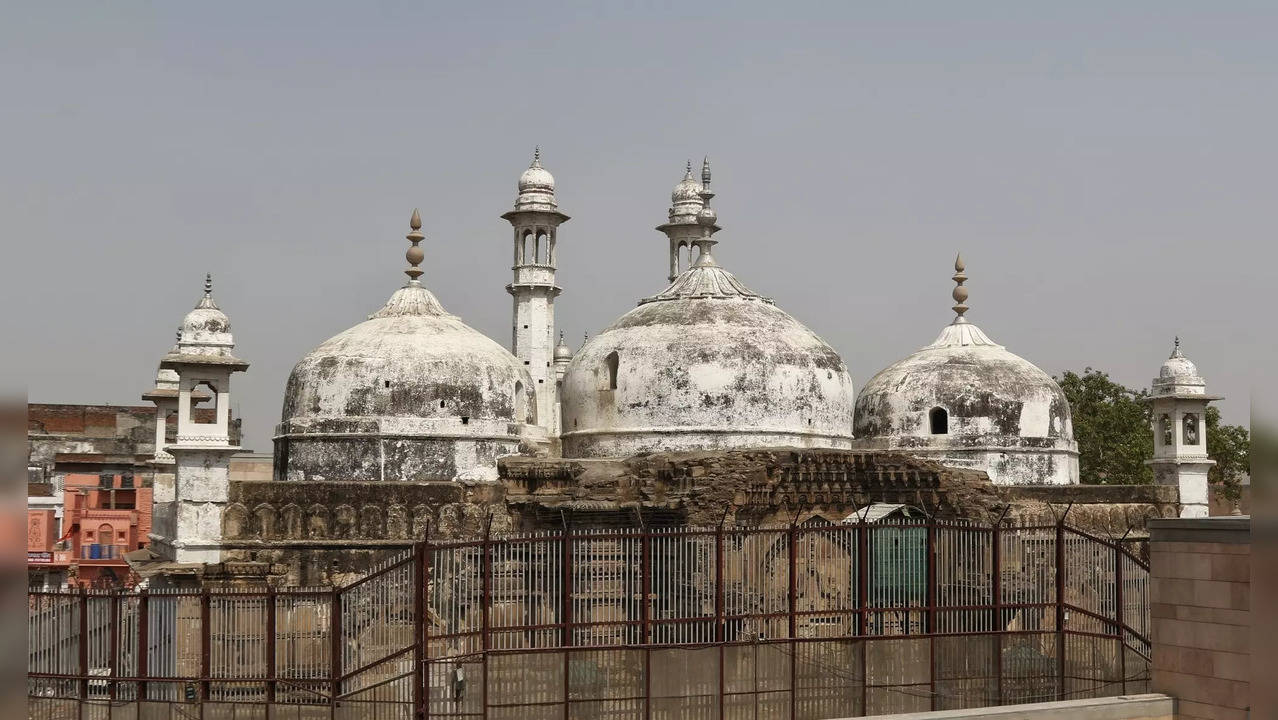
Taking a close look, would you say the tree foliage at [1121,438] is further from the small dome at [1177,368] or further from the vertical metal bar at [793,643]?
the vertical metal bar at [793,643]

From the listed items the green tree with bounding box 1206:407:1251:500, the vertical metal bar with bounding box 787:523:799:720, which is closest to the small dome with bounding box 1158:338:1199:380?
the green tree with bounding box 1206:407:1251:500

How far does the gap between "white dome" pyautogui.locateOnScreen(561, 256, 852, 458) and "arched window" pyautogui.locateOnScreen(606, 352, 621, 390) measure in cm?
2

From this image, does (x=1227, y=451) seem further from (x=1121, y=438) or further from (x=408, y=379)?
(x=408, y=379)

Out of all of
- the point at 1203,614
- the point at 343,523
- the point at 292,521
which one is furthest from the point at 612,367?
the point at 1203,614

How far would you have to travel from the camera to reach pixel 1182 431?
1080 inches

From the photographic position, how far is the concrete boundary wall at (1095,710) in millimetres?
9898

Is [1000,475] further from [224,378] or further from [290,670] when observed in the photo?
[290,670]

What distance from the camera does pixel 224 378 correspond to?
2216 centimetres

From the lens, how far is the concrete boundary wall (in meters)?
9.90

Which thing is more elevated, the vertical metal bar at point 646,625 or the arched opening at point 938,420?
the arched opening at point 938,420

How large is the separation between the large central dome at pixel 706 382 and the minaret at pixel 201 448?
18.0ft

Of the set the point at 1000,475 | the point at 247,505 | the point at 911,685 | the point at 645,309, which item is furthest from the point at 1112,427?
the point at 911,685

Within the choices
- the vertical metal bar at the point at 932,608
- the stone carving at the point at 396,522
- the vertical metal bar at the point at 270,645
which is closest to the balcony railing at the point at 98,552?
the stone carving at the point at 396,522

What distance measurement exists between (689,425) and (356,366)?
5675mm
